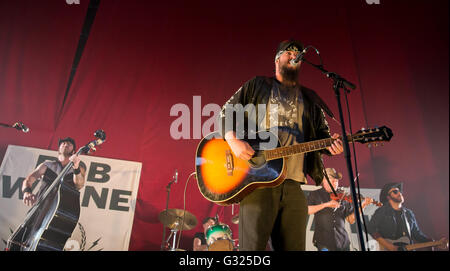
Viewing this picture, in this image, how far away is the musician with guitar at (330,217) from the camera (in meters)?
4.45

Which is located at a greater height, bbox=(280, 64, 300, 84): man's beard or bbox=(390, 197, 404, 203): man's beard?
bbox=(390, 197, 404, 203): man's beard

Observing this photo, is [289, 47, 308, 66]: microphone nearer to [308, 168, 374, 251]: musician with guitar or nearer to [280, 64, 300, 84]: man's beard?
[280, 64, 300, 84]: man's beard

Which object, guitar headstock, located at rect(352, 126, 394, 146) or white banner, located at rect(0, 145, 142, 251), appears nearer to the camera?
guitar headstock, located at rect(352, 126, 394, 146)

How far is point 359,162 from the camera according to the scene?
17.1 ft

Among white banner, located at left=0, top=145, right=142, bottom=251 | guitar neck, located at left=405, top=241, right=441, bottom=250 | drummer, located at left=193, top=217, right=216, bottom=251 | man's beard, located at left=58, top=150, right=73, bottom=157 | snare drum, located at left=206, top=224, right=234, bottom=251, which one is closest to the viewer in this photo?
white banner, located at left=0, top=145, right=142, bottom=251

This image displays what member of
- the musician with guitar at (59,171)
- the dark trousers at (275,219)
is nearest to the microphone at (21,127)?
the musician with guitar at (59,171)

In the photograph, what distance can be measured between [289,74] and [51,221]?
10.4ft

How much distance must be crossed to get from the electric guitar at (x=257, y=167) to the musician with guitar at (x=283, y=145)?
15mm

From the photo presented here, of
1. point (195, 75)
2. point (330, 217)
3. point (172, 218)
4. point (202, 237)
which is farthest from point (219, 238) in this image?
point (195, 75)

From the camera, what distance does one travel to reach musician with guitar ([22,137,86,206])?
3.88 m

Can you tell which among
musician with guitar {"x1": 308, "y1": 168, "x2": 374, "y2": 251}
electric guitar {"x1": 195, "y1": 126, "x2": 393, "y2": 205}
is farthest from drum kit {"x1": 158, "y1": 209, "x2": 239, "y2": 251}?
electric guitar {"x1": 195, "y1": 126, "x2": 393, "y2": 205}

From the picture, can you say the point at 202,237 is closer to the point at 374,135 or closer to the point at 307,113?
the point at 307,113

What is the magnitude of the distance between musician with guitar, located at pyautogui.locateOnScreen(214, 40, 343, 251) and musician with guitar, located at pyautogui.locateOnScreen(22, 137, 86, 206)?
2.56 m
